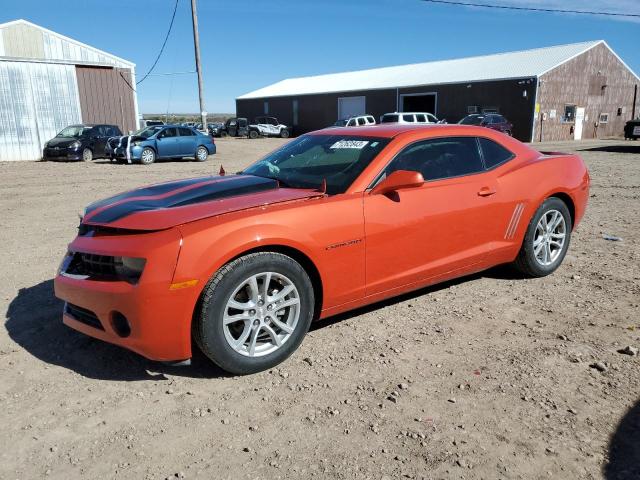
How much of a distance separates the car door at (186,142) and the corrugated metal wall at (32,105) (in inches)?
275

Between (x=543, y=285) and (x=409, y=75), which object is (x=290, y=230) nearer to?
(x=543, y=285)

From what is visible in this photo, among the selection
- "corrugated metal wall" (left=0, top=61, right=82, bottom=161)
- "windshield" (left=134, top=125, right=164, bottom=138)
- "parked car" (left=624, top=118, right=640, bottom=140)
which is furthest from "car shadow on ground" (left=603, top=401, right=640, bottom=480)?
"parked car" (left=624, top=118, right=640, bottom=140)

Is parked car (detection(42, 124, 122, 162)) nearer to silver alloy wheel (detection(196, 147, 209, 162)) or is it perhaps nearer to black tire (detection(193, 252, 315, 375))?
silver alloy wheel (detection(196, 147, 209, 162))

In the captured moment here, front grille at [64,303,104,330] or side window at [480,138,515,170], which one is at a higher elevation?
side window at [480,138,515,170]

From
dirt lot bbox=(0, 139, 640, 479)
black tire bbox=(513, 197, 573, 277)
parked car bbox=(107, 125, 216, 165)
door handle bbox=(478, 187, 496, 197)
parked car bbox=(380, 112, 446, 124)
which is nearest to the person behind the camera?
dirt lot bbox=(0, 139, 640, 479)

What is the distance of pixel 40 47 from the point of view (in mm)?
22500

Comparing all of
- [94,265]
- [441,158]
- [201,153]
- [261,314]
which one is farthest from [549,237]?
[201,153]

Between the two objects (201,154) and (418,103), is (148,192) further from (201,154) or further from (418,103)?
(418,103)

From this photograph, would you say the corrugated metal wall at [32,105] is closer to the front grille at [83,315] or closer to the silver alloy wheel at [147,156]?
the silver alloy wheel at [147,156]

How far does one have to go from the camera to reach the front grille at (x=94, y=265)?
3174 millimetres

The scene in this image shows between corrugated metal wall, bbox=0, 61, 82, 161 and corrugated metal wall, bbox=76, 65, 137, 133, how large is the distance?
19.4 inches

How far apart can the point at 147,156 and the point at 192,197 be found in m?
16.8

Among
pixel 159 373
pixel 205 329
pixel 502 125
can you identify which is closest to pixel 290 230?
pixel 205 329

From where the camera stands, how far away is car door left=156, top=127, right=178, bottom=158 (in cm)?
1969
